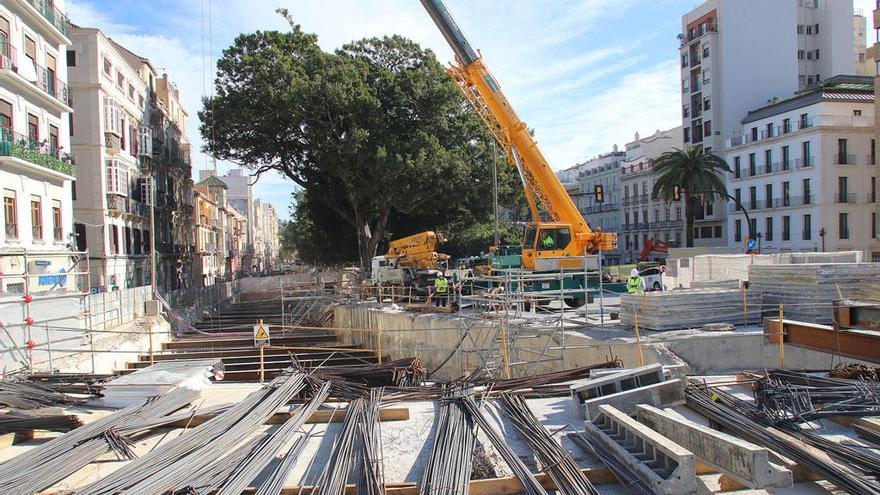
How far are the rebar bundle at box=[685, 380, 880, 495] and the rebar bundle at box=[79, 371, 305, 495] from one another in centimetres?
548

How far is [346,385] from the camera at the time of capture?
966cm

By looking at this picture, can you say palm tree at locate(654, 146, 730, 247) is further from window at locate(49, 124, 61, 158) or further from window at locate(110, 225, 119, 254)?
window at locate(49, 124, 61, 158)

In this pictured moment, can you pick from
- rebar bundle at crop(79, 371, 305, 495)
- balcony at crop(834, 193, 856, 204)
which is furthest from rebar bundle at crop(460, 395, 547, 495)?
balcony at crop(834, 193, 856, 204)

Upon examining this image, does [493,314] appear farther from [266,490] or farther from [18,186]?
[18,186]

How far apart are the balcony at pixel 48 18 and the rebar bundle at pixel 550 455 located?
22.5 metres

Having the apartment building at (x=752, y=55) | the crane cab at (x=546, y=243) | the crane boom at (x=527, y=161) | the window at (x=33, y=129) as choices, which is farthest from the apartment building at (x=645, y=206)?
the window at (x=33, y=129)

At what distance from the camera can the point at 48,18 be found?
75.3 ft

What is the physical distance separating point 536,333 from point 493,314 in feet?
5.02

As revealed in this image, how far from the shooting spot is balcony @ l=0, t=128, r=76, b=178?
2006 cm

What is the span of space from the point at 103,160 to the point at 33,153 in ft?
29.4

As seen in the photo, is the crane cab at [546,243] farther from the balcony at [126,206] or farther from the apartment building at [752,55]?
the apartment building at [752,55]

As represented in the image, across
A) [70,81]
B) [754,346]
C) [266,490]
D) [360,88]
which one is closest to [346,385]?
[266,490]

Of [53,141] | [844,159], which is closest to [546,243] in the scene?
[53,141]

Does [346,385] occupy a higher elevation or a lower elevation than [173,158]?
lower
